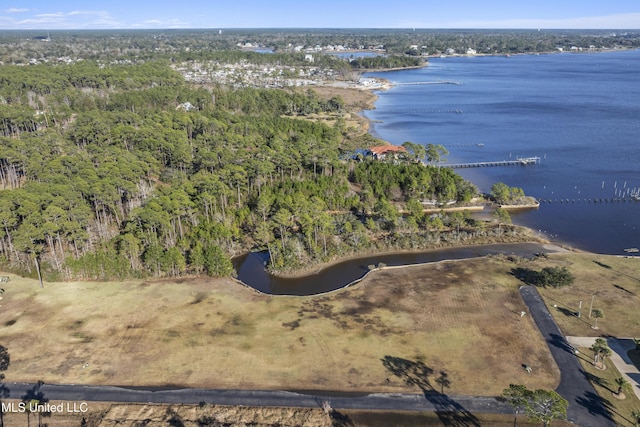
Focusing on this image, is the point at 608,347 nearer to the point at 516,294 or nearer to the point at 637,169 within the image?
the point at 516,294

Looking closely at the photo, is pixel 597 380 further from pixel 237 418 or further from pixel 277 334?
pixel 237 418

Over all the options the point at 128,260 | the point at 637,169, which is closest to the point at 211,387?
the point at 128,260

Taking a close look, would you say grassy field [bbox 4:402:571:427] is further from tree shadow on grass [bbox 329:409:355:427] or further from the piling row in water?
the piling row in water

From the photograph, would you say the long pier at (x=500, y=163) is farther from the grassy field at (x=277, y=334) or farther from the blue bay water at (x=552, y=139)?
the grassy field at (x=277, y=334)

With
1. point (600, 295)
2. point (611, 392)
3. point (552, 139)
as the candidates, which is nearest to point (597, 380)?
point (611, 392)

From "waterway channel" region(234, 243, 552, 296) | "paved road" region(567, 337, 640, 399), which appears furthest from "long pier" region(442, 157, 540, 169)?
"paved road" region(567, 337, 640, 399)

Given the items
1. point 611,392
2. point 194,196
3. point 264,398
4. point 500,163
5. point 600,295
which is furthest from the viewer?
point 500,163
